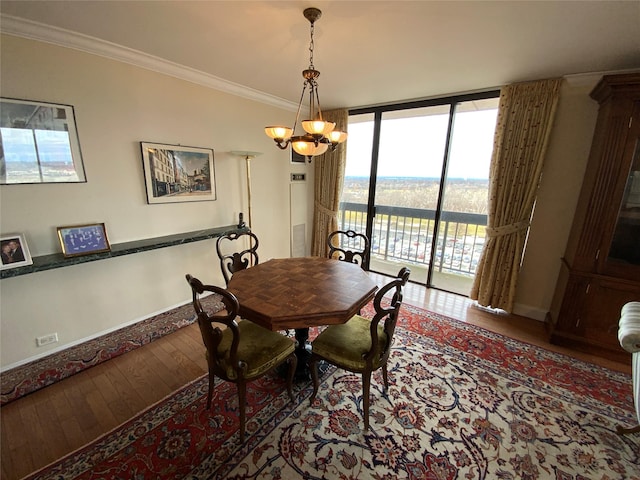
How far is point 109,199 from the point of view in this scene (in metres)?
2.31

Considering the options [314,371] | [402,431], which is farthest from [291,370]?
[402,431]

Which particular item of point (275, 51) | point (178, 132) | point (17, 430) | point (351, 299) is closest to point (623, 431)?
point (351, 299)

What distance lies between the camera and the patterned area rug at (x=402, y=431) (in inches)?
55.7

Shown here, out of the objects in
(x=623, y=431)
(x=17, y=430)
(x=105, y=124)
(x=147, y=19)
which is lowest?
(x=17, y=430)

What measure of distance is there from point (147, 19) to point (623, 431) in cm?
413

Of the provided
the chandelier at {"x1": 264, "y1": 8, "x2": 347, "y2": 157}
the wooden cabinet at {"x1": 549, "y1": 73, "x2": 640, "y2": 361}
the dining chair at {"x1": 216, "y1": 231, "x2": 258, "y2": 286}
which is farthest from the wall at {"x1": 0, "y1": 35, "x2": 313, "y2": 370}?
the wooden cabinet at {"x1": 549, "y1": 73, "x2": 640, "y2": 361}

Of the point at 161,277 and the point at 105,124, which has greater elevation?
the point at 105,124

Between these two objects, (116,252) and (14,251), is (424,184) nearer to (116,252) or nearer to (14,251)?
(116,252)

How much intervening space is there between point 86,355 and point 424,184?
13.8 feet

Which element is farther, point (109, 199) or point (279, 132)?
point (109, 199)

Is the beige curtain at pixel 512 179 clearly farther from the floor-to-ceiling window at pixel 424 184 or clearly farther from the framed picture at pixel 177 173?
the framed picture at pixel 177 173

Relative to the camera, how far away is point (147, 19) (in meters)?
1.73

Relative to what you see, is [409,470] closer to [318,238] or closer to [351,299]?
[351,299]

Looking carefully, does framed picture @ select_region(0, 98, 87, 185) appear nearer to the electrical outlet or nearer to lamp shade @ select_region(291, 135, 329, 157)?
the electrical outlet
